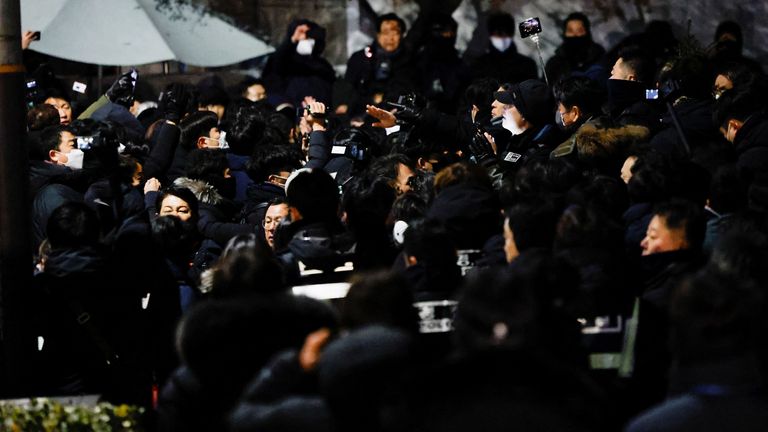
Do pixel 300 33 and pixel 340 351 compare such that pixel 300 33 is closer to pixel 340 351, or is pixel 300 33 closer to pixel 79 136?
pixel 79 136

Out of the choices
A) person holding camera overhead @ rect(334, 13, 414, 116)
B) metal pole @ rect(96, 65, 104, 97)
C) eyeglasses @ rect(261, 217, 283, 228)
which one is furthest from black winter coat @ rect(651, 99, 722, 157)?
metal pole @ rect(96, 65, 104, 97)

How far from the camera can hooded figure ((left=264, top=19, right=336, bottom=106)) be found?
13758mm

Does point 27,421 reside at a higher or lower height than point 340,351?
lower

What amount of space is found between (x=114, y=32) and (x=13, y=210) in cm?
702

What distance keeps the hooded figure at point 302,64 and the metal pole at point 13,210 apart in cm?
689

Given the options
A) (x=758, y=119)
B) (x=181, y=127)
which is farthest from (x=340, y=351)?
(x=181, y=127)

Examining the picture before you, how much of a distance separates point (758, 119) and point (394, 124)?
8.71ft

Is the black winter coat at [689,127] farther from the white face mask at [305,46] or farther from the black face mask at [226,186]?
the white face mask at [305,46]

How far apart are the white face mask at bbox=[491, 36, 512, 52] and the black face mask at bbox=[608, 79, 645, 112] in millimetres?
4146

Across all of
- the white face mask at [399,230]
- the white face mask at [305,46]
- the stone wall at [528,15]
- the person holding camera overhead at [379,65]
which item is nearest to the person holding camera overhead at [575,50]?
the stone wall at [528,15]

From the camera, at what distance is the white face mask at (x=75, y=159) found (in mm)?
9500

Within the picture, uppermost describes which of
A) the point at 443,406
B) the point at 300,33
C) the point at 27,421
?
the point at 300,33

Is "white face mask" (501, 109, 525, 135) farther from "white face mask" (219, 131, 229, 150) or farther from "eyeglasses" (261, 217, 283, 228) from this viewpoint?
"white face mask" (219, 131, 229, 150)

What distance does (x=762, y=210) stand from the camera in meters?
6.88
